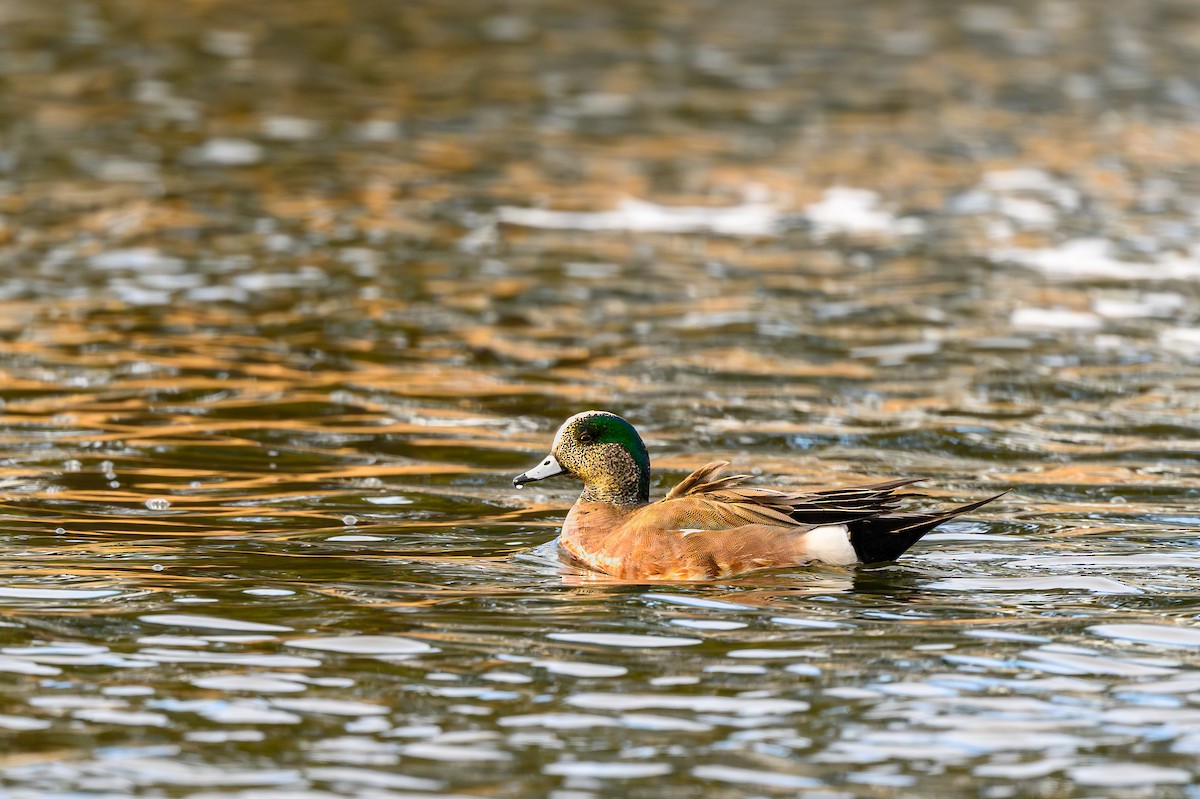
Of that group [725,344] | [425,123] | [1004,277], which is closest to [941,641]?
[725,344]

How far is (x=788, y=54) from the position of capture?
3259 cm

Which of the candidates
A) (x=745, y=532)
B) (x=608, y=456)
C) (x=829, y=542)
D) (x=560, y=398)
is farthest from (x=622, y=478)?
(x=560, y=398)

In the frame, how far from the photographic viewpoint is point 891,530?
28.7 feet

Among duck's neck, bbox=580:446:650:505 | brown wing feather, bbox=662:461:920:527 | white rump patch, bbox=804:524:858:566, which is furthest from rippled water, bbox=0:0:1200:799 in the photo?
duck's neck, bbox=580:446:650:505

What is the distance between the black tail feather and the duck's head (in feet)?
4.08

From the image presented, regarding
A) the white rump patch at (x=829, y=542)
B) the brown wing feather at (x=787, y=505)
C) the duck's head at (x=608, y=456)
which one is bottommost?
the white rump patch at (x=829, y=542)

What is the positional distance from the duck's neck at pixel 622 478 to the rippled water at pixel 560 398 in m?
0.51

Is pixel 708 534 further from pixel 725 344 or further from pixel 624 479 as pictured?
pixel 725 344

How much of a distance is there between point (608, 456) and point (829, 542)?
1321 millimetres

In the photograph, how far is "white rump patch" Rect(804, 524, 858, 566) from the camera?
8727 millimetres

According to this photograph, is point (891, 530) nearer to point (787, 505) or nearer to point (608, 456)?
point (787, 505)

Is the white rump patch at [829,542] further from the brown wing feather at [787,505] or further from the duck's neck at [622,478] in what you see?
the duck's neck at [622,478]

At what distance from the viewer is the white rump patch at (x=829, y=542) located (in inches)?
344

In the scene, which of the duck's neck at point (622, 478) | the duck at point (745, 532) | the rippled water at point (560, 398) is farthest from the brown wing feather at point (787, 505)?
the duck's neck at point (622, 478)
